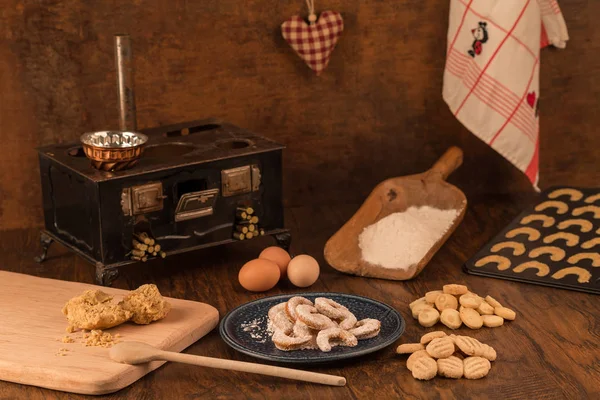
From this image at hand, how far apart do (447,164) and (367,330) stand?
0.75 metres

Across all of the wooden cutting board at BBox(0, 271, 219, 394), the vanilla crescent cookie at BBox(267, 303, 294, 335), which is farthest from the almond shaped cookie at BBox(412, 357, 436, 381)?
the wooden cutting board at BBox(0, 271, 219, 394)

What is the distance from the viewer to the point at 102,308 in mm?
1608

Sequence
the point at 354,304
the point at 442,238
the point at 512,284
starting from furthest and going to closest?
1. the point at 442,238
2. the point at 512,284
3. the point at 354,304

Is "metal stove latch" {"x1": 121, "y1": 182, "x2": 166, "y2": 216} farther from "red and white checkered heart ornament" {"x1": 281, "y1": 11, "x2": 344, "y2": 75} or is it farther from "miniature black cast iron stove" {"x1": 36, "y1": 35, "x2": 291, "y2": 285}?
"red and white checkered heart ornament" {"x1": 281, "y1": 11, "x2": 344, "y2": 75}

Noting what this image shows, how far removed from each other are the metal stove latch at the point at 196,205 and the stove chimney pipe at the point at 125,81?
215 mm

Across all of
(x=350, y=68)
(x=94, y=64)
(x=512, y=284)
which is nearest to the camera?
(x=512, y=284)

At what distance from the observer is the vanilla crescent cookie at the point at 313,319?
5.21 feet

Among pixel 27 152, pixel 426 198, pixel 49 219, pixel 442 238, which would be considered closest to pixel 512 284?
pixel 442 238

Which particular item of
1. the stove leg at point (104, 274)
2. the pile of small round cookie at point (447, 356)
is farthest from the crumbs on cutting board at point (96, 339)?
the pile of small round cookie at point (447, 356)

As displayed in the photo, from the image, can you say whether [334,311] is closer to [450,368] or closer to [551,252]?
[450,368]

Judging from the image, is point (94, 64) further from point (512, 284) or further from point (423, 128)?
point (512, 284)

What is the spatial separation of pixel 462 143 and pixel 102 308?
1.14 meters

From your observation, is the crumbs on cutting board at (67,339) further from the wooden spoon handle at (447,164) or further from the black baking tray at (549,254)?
the wooden spoon handle at (447,164)

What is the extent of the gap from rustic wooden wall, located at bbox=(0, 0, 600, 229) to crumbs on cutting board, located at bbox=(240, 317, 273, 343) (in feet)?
2.39
